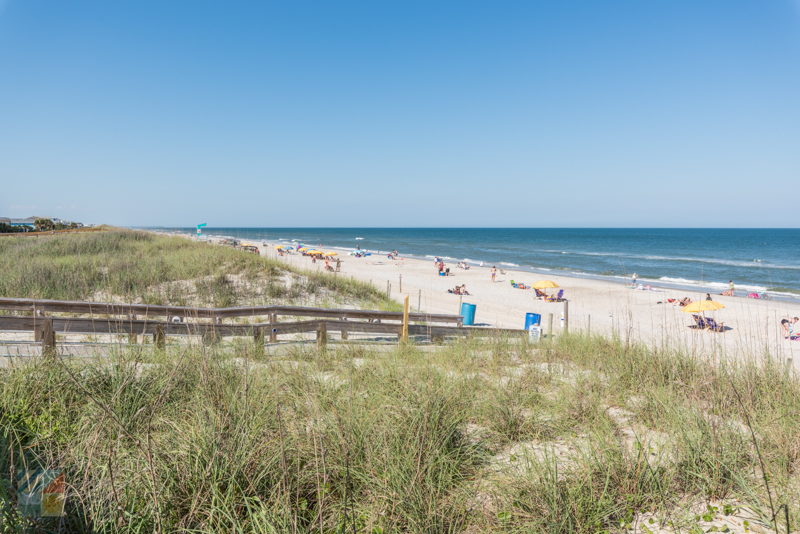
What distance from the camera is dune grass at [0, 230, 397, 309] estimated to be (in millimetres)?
12523

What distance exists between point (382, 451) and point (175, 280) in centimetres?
1396

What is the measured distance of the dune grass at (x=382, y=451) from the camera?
8.63ft

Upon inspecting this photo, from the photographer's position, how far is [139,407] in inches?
145

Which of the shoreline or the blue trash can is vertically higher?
the blue trash can

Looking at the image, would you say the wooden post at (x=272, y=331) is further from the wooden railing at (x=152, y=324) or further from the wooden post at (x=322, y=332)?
the wooden post at (x=322, y=332)

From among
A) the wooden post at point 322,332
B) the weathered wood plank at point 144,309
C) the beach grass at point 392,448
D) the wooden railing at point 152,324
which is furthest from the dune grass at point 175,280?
the beach grass at point 392,448

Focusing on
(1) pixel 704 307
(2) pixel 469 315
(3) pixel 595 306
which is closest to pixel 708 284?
(3) pixel 595 306

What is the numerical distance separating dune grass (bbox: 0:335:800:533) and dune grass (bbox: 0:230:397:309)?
8.41 meters

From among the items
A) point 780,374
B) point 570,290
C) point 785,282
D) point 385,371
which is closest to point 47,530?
point 385,371

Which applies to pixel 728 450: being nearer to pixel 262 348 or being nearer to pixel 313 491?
pixel 313 491

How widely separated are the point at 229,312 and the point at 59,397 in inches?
161

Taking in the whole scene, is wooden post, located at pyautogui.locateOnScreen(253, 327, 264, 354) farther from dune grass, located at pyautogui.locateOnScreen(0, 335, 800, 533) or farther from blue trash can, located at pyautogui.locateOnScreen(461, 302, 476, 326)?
blue trash can, located at pyautogui.locateOnScreen(461, 302, 476, 326)

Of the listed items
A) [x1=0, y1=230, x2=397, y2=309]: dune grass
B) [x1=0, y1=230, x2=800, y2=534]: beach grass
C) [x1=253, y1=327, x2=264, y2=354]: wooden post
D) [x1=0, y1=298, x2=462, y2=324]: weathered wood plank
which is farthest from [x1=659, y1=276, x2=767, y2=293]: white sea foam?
[x1=253, y1=327, x2=264, y2=354]: wooden post

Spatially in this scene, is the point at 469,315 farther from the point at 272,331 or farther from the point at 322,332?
the point at 272,331
